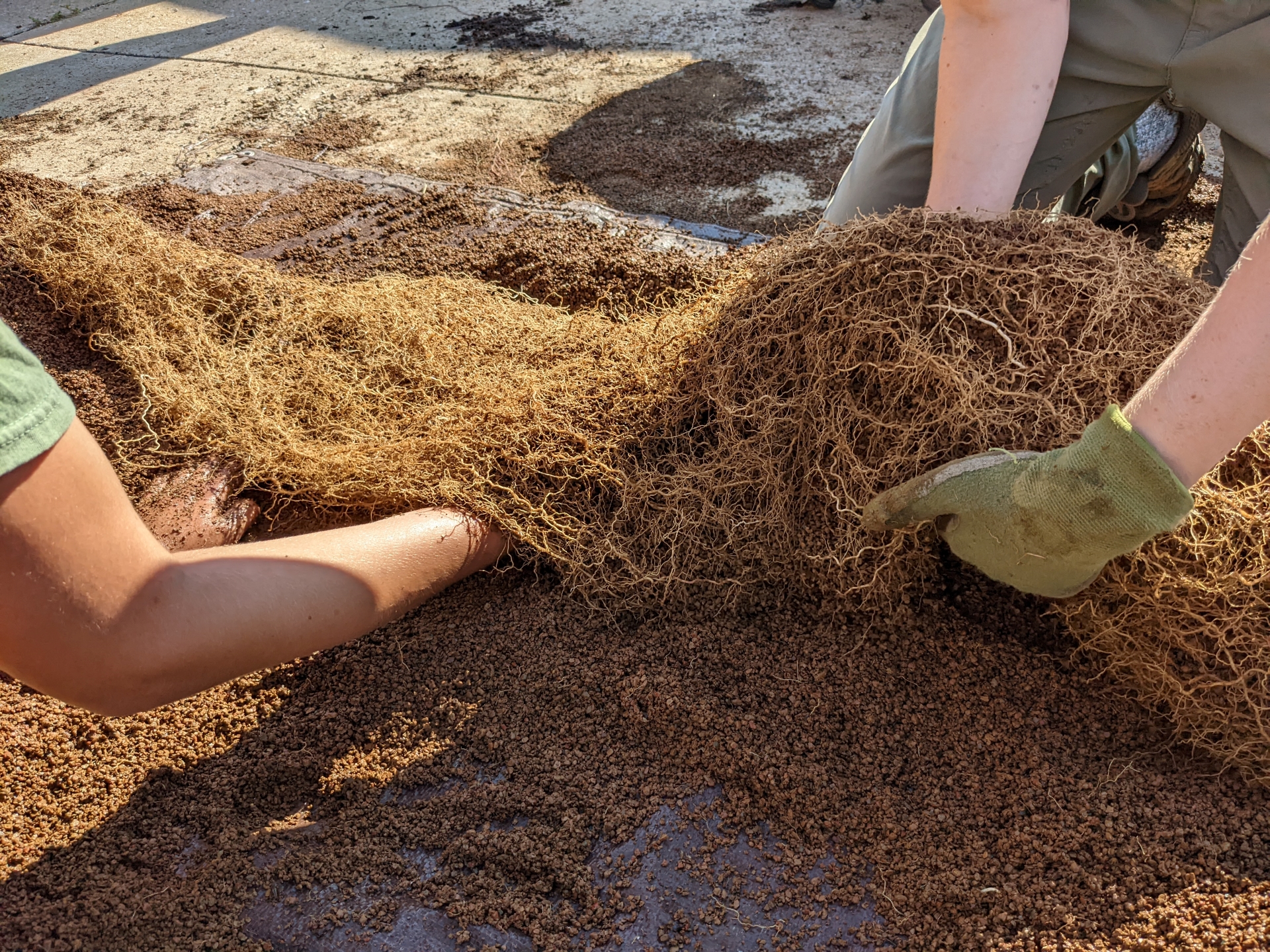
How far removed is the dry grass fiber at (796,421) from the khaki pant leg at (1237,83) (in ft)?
1.78

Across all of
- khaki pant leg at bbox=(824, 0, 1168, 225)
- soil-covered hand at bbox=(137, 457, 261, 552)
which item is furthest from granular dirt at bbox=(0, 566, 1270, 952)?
khaki pant leg at bbox=(824, 0, 1168, 225)

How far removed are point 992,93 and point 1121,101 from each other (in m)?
0.48

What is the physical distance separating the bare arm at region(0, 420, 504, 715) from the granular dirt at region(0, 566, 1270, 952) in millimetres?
177

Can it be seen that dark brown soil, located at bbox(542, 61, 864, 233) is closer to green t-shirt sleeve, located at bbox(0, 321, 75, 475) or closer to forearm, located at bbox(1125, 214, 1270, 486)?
forearm, located at bbox(1125, 214, 1270, 486)

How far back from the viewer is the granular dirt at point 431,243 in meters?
2.33


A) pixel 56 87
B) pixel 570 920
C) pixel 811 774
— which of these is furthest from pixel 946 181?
pixel 56 87

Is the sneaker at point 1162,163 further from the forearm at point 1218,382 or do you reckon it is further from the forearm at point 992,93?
the forearm at point 1218,382

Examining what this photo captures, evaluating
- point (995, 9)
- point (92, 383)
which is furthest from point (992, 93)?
point (92, 383)

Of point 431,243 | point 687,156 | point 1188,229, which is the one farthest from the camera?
point 687,156

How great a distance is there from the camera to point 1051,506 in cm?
110

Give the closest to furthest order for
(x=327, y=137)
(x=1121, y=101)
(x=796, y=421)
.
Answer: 1. (x=796, y=421)
2. (x=1121, y=101)
3. (x=327, y=137)

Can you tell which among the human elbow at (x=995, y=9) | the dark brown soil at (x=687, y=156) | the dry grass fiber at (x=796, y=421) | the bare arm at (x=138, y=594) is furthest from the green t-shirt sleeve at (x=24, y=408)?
the dark brown soil at (x=687, y=156)

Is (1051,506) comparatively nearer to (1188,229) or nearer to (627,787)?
(627,787)

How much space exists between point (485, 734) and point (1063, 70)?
5.70 ft
